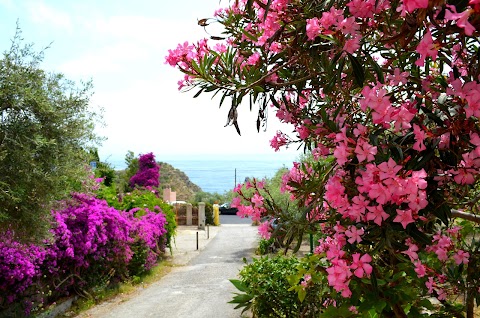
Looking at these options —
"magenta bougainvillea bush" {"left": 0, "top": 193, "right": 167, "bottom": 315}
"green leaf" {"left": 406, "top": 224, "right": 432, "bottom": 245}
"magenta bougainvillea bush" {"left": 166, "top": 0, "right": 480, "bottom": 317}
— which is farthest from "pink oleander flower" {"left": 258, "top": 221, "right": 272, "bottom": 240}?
"magenta bougainvillea bush" {"left": 0, "top": 193, "right": 167, "bottom": 315}

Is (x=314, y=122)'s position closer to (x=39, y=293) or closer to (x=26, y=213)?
(x=26, y=213)

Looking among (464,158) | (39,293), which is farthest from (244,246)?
(464,158)

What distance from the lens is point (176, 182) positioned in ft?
132

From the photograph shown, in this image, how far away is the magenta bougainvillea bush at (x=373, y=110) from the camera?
1.25 meters

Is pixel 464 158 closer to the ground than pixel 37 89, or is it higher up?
closer to the ground

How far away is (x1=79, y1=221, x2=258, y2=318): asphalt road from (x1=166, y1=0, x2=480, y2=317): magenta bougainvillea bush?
4.73 meters

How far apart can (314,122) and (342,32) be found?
853mm

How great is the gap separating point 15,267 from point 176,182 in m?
33.8

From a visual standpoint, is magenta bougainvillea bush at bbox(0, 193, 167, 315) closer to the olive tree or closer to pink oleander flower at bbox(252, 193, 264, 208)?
the olive tree

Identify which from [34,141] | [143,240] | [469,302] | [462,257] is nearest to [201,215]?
[143,240]

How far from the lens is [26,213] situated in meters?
5.48

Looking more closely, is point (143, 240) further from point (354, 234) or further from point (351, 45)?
point (351, 45)

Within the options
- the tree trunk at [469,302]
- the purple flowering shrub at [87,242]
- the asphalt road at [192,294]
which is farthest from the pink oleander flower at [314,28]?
the purple flowering shrub at [87,242]

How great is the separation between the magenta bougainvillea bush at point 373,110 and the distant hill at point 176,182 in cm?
3105
